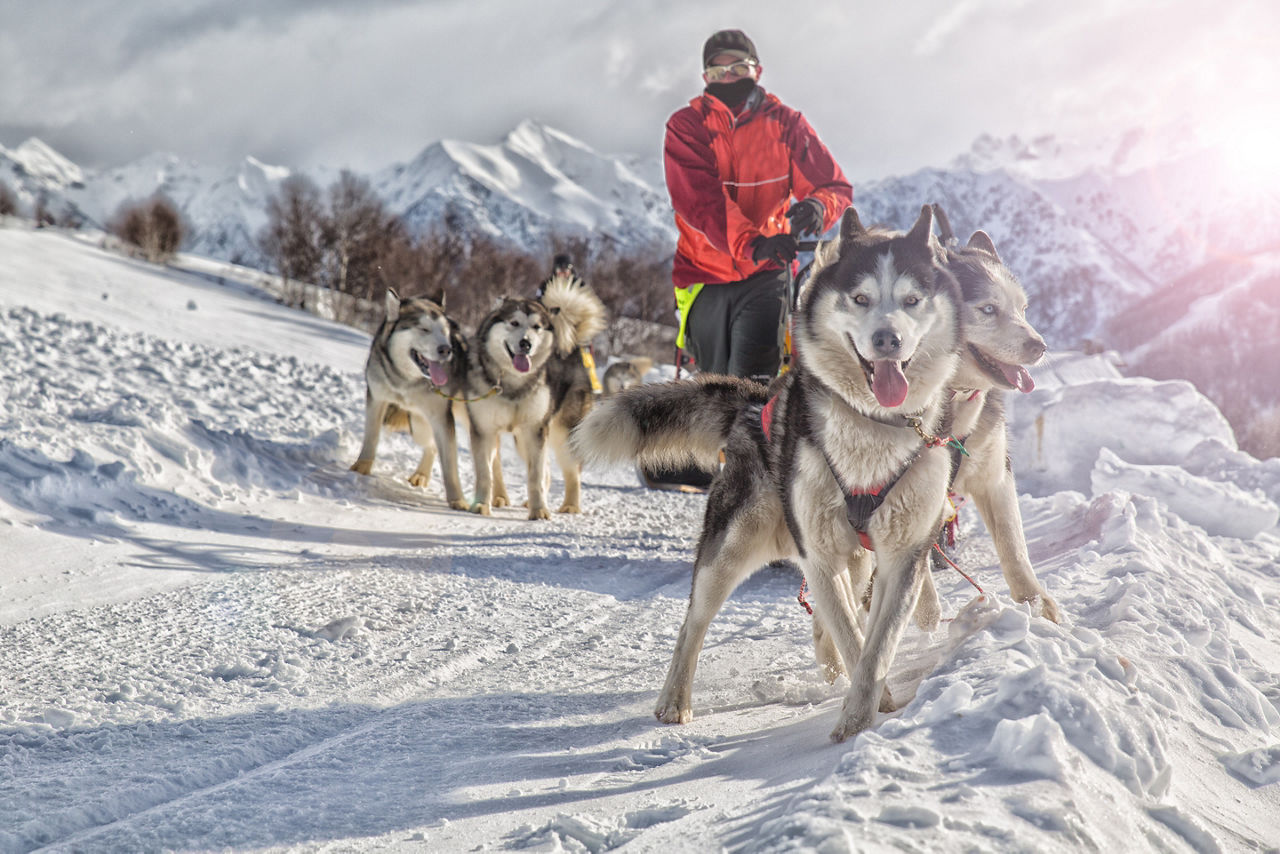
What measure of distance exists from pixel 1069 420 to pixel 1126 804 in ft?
25.1

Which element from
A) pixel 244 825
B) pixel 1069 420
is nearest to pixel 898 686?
pixel 244 825

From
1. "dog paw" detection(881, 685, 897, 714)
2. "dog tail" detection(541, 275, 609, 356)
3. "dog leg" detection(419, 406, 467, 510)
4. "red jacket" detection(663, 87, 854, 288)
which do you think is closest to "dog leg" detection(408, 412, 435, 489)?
"dog leg" detection(419, 406, 467, 510)

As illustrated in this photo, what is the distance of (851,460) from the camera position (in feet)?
8.09

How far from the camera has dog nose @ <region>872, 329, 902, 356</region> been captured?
2.37 meters

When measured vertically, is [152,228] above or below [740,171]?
above

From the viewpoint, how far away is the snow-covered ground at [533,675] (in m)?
1.78

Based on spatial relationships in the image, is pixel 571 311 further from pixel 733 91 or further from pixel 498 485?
pixel 733 91

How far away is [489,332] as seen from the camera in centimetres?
710

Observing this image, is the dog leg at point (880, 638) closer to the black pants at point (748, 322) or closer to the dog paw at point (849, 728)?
the dog paw at point (849, 728)

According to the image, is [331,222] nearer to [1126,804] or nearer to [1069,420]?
[1069,420]

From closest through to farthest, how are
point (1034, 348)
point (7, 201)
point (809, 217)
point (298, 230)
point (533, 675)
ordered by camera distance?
point (1034, 348) → point (533, 675) → point (809, 217) → point (298, 230) → point (7, 201)

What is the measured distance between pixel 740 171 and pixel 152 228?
2992 centimetres

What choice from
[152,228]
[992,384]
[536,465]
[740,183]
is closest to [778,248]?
[740,183]

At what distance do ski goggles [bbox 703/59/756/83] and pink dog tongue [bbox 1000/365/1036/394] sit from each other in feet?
8.79
